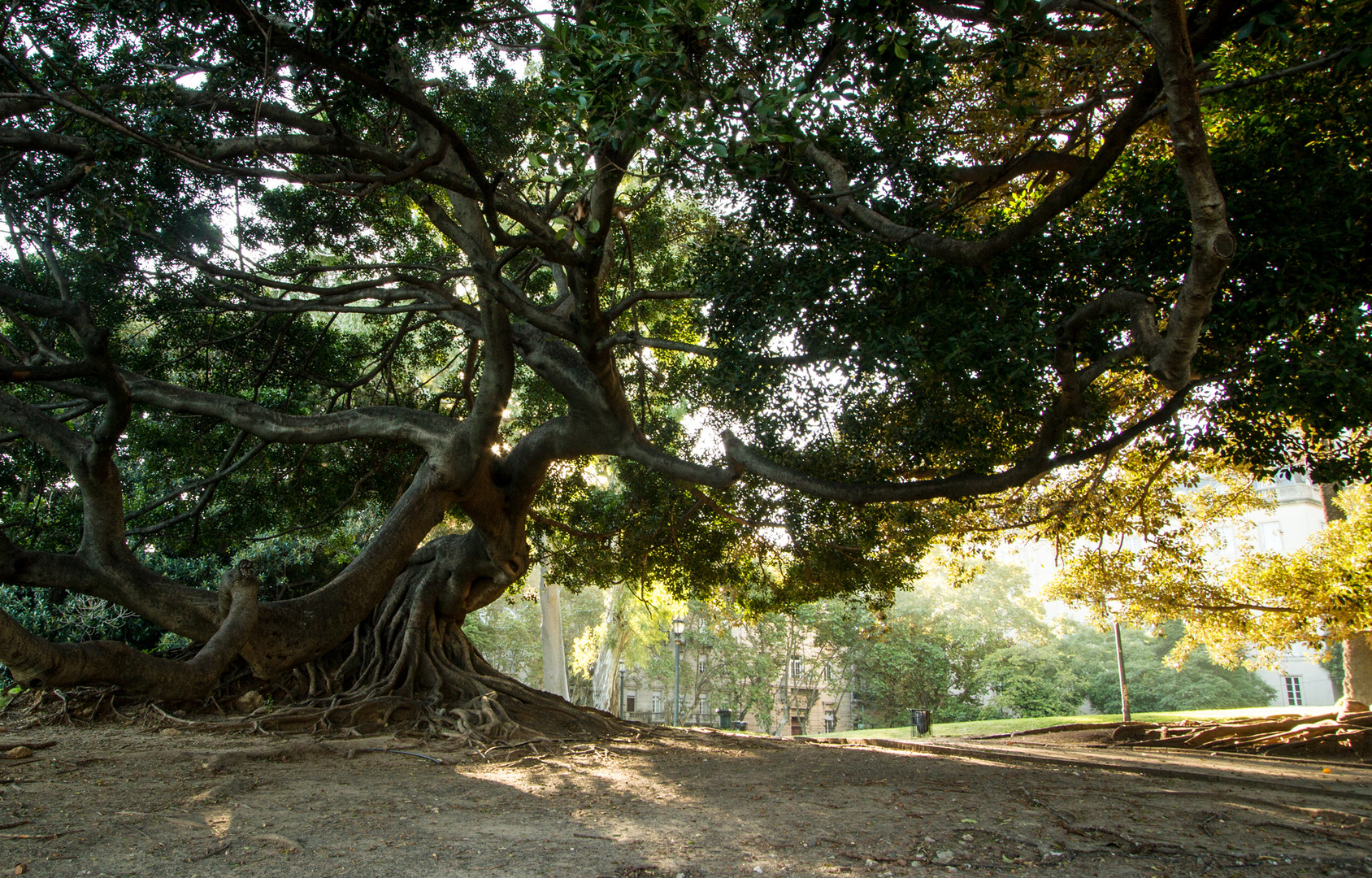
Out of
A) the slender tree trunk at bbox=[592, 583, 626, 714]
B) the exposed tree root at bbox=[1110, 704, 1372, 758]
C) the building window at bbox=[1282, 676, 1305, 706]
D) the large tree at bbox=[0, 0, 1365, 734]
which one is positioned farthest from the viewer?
the building window at bbox=[1282, 676, 1305, 706]

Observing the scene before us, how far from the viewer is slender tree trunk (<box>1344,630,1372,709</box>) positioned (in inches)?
496

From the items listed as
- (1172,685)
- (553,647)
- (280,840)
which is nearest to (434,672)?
(280,840)

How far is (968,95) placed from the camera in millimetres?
8062

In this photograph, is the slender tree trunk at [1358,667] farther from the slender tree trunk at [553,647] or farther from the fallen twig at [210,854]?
the fallen twig at [210,854]

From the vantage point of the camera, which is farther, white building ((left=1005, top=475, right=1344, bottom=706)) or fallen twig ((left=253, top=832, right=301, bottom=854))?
white building ((left=1005, top=475, right=1344, bottom=706))

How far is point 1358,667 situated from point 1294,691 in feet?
69.4

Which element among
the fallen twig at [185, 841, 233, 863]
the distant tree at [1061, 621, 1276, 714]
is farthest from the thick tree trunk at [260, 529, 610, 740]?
the distant tree at [1061, 621, 1276, 714]

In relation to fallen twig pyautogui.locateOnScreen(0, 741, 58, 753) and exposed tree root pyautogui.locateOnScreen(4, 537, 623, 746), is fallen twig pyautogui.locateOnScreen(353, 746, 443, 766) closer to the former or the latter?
exposed tree root pyautogui.locateOnScreen(4, 537, 623, 746)

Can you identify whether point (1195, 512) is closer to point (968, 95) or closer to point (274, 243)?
point (968, 95)

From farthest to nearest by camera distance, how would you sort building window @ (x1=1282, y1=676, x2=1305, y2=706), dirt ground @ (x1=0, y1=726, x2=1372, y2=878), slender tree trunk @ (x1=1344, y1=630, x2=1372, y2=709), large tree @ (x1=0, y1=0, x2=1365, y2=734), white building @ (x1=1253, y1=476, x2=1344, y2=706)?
1. building window @ (x1=1282, y1=676, x2=1305, y2=706)
2. white building @ (x1=1253, y1=476, x2=1344, y2=706)
3. slender tree trunk @ (x1=1344, y1=630, x2=1372, y2=709)
4. large tree @ (x1=0, y1=0, x2=1365, y2=734)
5. dirt ground @ (x1=0, y1=726, x2=1372, y2=878)

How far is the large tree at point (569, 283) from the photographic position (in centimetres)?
462

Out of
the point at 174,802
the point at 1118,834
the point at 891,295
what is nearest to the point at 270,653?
the point at 174,802

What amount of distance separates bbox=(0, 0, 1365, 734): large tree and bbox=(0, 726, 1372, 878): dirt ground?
1.03 m

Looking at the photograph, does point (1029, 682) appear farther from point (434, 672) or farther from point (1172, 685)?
point (434, 672)
